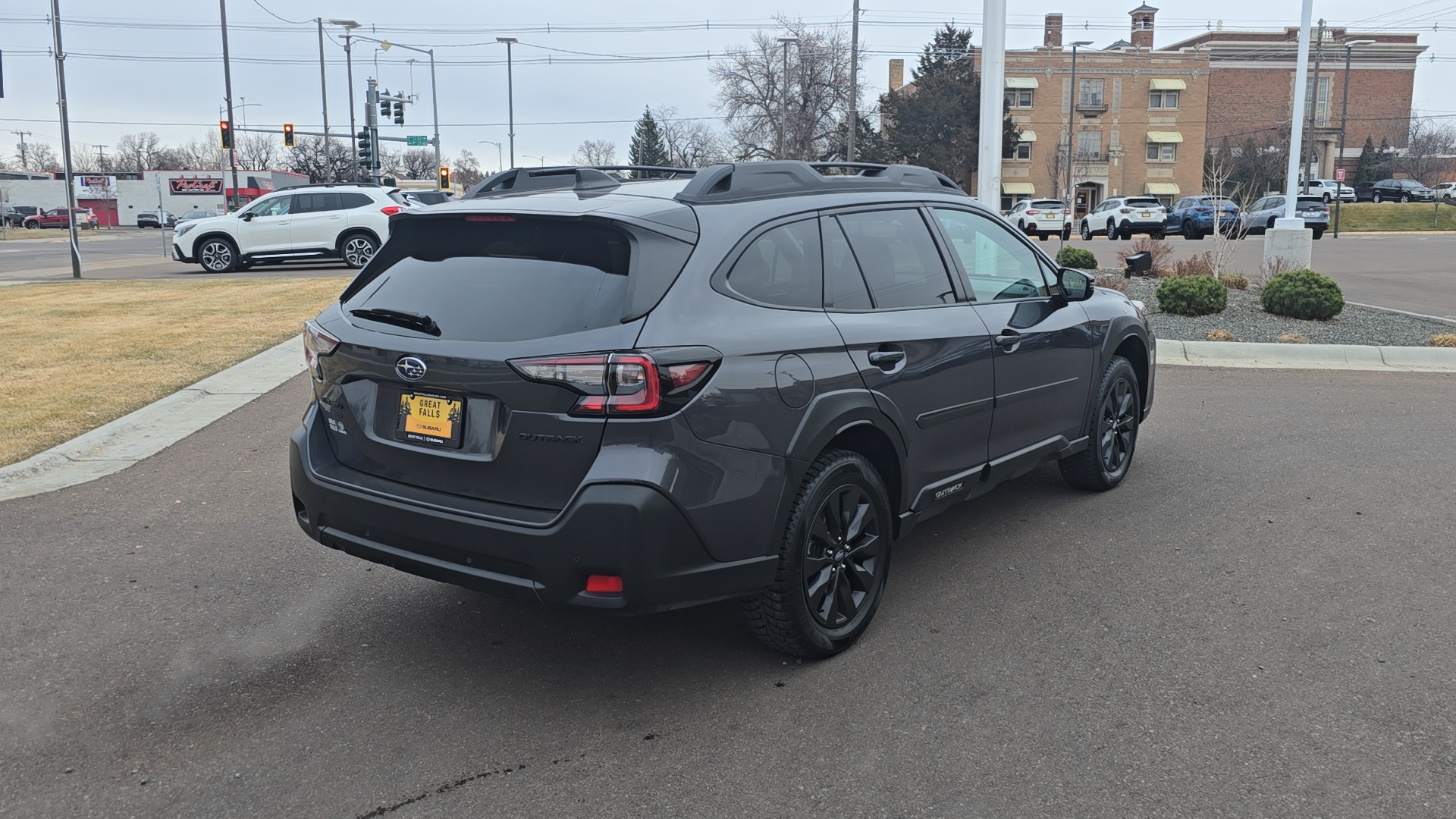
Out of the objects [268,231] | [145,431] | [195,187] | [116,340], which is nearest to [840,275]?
[145,431]

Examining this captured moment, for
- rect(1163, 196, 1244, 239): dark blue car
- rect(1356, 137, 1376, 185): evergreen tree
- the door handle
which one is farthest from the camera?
rect(1356, 137, 1376, 185): evergreen tree

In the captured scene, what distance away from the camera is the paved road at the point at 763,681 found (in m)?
3.25

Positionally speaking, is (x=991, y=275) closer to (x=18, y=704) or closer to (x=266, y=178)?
(x=18, y=704)

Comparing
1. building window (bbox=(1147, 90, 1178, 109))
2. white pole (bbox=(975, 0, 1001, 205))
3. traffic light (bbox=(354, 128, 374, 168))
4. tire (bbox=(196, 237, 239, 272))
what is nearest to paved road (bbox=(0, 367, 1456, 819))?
white pole (bbox=(975, 0, 1001, 205))

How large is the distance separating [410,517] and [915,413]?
1959 mm

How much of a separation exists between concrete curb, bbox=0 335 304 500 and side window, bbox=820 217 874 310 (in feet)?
15.8

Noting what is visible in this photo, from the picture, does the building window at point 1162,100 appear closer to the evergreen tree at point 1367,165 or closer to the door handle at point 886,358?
the evergreen tree at point 1367,165

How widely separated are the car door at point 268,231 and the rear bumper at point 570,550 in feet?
70.1

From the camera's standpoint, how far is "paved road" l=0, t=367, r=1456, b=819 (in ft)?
10.7

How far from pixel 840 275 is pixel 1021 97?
77304 mm

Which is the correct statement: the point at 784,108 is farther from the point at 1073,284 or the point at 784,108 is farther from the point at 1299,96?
the point at 1073,284

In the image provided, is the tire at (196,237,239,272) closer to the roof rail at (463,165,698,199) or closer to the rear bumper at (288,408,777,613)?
the roof rail at (463,165,698,199)

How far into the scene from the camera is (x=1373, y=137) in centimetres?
9019

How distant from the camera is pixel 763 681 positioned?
3.98 meters
